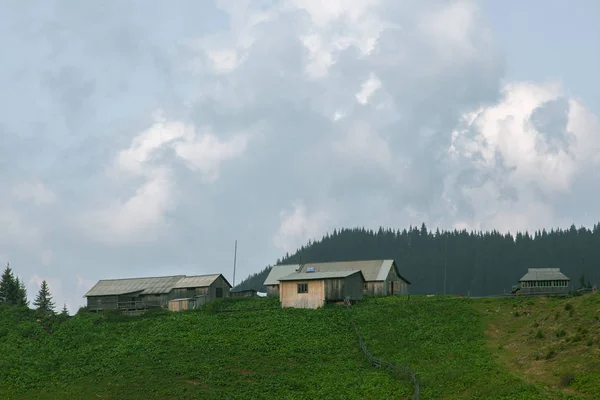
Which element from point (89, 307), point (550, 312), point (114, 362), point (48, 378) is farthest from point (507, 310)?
point (89, 307)

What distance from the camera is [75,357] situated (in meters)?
64.1

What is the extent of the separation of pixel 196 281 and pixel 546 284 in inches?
1916

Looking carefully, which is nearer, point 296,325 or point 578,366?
point 578,366

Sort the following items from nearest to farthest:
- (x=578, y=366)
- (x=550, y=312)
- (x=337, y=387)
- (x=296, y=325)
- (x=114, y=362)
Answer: (x=578, y=366), (x=337, y=387), (x=114, y=362), (x=550, y=312), (x=296, y=325)

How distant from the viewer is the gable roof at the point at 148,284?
94625 millimetres

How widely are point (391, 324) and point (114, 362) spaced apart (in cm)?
2863

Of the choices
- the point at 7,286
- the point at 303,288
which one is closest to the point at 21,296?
the point at 7,286

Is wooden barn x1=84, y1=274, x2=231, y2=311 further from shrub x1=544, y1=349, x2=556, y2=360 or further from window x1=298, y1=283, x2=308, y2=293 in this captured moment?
shrub x1=544, y1=349, x2=556, y2=360

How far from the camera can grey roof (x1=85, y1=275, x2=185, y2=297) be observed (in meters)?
95.6

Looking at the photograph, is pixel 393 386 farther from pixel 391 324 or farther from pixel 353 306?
pixel 353 306

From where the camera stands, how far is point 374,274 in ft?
316

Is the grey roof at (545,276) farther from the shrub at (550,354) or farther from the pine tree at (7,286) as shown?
the pine tree at (7,286)

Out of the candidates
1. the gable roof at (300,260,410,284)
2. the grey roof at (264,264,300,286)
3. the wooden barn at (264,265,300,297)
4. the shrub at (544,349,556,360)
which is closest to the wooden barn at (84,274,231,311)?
the wooden barn at (264,265,300,297)

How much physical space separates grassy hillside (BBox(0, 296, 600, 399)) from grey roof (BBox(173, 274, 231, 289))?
1270 centimetres
